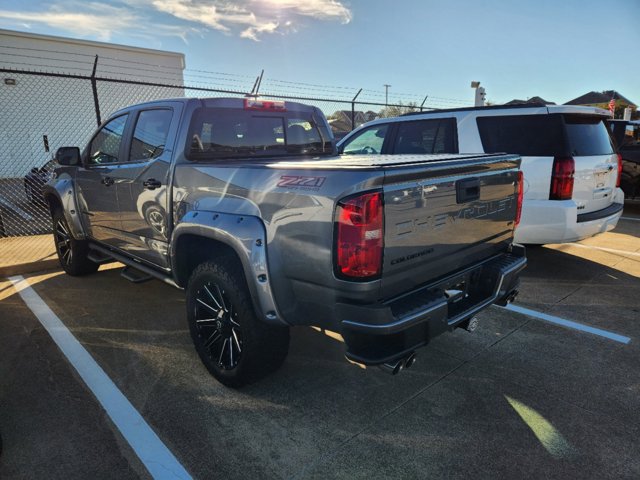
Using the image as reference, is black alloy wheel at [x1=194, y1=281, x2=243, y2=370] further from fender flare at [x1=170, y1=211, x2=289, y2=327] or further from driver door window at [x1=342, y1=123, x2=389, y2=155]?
driver door window at [x1=342, y1=123, x2=389, y2=155]

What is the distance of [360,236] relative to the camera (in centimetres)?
211

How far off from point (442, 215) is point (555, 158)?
2851 mm

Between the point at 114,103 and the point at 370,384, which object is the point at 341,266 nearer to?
the point at 370,384

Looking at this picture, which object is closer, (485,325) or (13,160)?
(485,325)

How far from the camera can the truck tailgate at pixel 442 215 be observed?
2230mm

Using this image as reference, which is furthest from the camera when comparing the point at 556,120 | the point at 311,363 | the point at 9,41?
the point at 9,41

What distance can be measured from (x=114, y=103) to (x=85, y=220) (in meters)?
14.8

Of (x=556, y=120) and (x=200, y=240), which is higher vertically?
(x=556, y=120)

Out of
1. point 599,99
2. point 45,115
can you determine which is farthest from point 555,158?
point 599,99

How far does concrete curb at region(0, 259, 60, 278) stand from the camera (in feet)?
18.2

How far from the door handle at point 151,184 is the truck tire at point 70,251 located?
2.13m

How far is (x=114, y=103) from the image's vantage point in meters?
17.4


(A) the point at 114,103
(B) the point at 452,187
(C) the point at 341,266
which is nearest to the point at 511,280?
(B) the point at 452,187

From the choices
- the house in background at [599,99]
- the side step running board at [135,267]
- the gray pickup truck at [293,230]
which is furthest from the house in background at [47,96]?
the house in background at [599,99]
